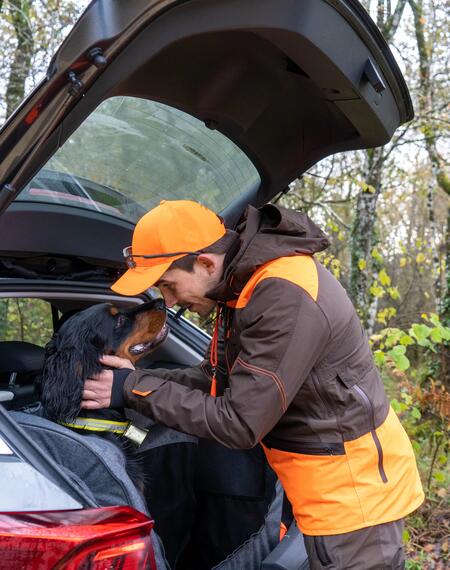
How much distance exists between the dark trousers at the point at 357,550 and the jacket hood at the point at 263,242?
908 millimetres

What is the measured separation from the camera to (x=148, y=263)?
7.07 ft

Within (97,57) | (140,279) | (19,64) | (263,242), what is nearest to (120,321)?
(140,279)

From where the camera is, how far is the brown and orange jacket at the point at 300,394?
1.88 m

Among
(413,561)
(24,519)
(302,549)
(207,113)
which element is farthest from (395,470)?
(413,561)

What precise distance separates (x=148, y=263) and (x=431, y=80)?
7.27 m

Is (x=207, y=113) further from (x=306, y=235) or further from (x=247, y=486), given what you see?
(x=247, y=486)

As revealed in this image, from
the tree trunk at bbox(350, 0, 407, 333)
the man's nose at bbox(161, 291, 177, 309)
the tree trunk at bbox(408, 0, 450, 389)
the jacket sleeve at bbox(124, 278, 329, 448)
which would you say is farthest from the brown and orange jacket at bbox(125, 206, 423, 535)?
the tree trunk at bbox(350, 0, 407, 333)

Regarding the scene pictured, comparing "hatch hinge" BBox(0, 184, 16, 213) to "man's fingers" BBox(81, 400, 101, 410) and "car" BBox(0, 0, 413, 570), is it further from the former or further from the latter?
"man's fingers" BBox(81, 400, 101, 410)

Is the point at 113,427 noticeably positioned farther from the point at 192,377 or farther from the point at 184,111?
the point at 184,111

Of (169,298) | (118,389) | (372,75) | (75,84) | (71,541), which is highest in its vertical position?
(372,75)

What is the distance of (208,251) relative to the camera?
85.0 inches

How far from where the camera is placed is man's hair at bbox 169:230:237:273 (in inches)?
85.0

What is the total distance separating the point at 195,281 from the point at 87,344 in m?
0.62

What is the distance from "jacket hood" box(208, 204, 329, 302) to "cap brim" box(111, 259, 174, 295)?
198 millimetres
